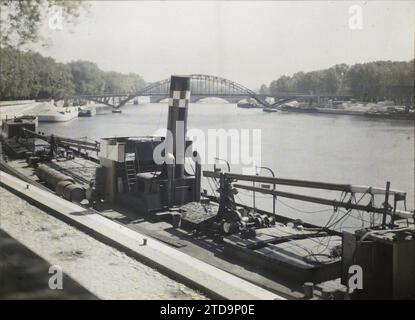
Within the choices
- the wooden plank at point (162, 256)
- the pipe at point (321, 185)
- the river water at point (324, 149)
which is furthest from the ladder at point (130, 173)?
the river water at point (324, 149)

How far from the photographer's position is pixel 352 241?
563 centimetres

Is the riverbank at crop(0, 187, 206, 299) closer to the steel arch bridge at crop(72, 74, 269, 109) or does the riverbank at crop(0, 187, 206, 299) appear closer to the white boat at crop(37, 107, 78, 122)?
the white boat at crop(37, 107, 78, 122)

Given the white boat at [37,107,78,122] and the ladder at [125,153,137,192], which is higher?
the white boat at [37,107,78,122]

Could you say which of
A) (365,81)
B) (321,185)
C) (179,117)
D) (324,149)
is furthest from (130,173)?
(365,81)

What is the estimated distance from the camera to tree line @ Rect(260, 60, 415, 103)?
141 ft

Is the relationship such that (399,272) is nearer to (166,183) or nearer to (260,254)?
(260,254)

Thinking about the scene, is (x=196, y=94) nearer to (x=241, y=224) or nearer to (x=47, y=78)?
(x=47, y=78)

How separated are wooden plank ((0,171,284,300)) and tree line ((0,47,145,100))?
19.3ft

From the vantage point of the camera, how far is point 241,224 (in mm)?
7941

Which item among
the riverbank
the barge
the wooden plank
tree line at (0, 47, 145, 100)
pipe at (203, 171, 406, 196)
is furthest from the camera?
tree line at (0, 47, 145, 100)

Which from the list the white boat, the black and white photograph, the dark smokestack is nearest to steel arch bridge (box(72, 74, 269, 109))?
the white boat

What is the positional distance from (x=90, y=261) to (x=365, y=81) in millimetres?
47406

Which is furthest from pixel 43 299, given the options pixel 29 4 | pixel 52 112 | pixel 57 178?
pixel 52 112
